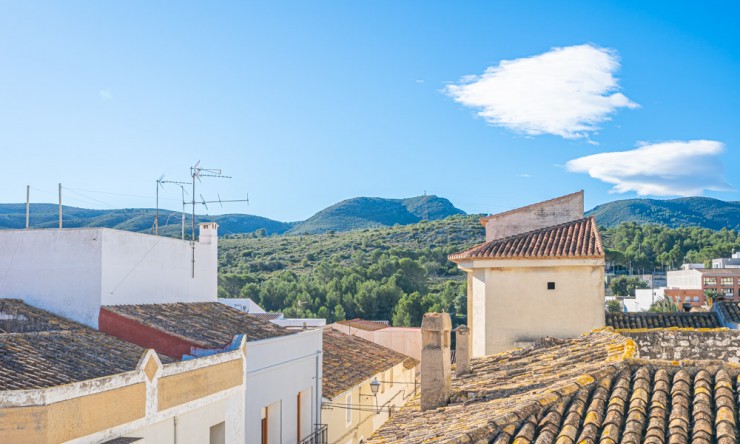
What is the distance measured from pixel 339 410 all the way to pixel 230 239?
8524cm

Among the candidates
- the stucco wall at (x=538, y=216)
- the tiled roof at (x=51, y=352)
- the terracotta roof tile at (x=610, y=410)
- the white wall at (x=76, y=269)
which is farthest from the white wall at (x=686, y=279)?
the tiled roof at (x=51, y=352)

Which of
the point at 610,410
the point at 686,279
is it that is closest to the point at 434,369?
the point at 610,410

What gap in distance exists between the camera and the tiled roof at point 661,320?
714 inches

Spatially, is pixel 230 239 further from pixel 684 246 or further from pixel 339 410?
pixel 339 410

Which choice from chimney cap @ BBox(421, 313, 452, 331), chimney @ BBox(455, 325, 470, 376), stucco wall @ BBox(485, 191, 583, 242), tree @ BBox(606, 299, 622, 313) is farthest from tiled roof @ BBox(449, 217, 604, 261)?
tree @ BBox(606, 299, 622, 313)

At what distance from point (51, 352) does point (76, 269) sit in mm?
4194

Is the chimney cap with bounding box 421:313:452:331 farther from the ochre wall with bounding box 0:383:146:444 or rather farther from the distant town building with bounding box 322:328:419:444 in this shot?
the distant town building with bounding box 322:328:419:444

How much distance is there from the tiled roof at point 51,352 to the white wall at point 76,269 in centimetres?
37

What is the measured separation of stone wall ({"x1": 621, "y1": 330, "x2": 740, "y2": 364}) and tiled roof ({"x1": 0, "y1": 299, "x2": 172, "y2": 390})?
798cm

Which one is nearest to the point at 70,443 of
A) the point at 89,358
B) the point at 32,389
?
the point at 32,389

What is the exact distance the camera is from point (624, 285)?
92.1 metres

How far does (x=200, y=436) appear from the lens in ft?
39.0

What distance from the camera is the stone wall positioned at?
1160cm

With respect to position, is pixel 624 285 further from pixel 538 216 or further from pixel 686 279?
pixel 538 216
